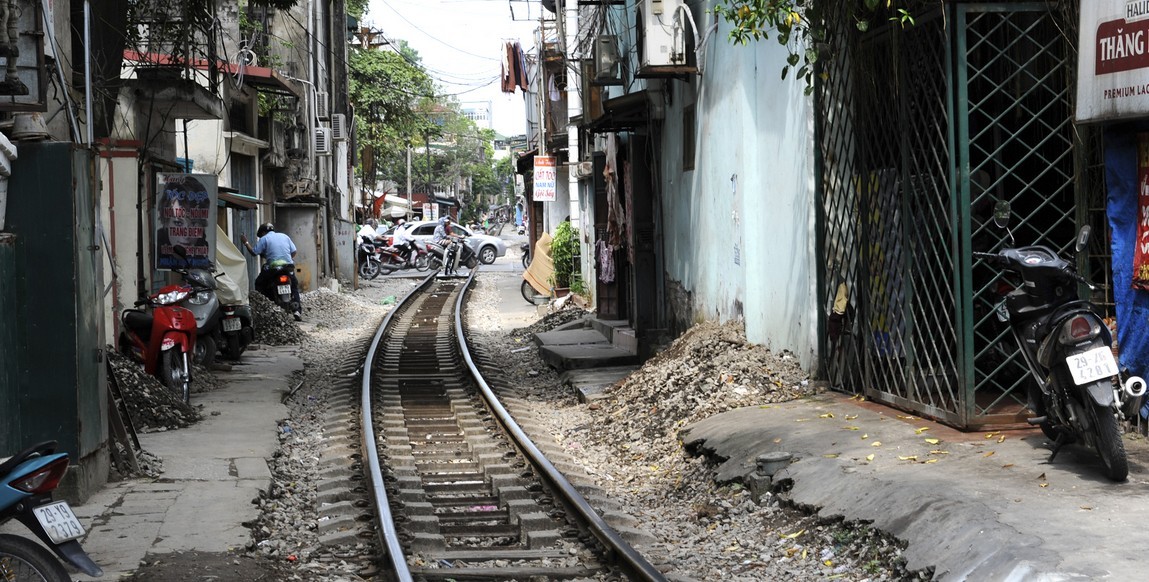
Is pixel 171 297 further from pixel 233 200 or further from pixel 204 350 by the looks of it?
pixel 233 200

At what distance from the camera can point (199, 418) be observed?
10.9 meters

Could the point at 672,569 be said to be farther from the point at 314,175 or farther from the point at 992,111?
the point at 314,175

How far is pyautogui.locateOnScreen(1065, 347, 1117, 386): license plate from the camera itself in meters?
5.99

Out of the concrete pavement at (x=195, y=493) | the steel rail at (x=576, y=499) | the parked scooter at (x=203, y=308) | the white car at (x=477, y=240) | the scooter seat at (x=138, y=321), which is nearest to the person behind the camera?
the steel rail at (x=576, y=499)

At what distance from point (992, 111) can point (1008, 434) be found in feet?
11.0

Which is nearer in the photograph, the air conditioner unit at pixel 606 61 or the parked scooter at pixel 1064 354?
the parked scooter at pixel 1064 354

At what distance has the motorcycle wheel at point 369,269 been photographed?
36.3 m

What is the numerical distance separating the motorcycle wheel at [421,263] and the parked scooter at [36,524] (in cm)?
3585

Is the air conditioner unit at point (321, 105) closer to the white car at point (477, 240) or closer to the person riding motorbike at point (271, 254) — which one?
the white car at point (477, 240)

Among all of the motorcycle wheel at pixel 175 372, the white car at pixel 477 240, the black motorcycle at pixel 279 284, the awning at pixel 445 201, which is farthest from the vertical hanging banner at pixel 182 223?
the awning at pixel 445 201

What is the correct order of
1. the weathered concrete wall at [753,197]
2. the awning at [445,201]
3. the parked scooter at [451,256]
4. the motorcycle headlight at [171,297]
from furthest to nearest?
the awning at [445,201], the parked scooter at [451,256], the motorcycle headlight at [171,297], the weathered concrete wall at [753,197]

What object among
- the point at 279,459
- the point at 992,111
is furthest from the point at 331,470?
the point at 992,111

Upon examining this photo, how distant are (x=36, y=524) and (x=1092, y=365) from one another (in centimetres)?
490

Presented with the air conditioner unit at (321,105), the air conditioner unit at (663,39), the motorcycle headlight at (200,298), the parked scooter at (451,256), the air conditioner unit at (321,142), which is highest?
the air conditioner unit at (321,105)
